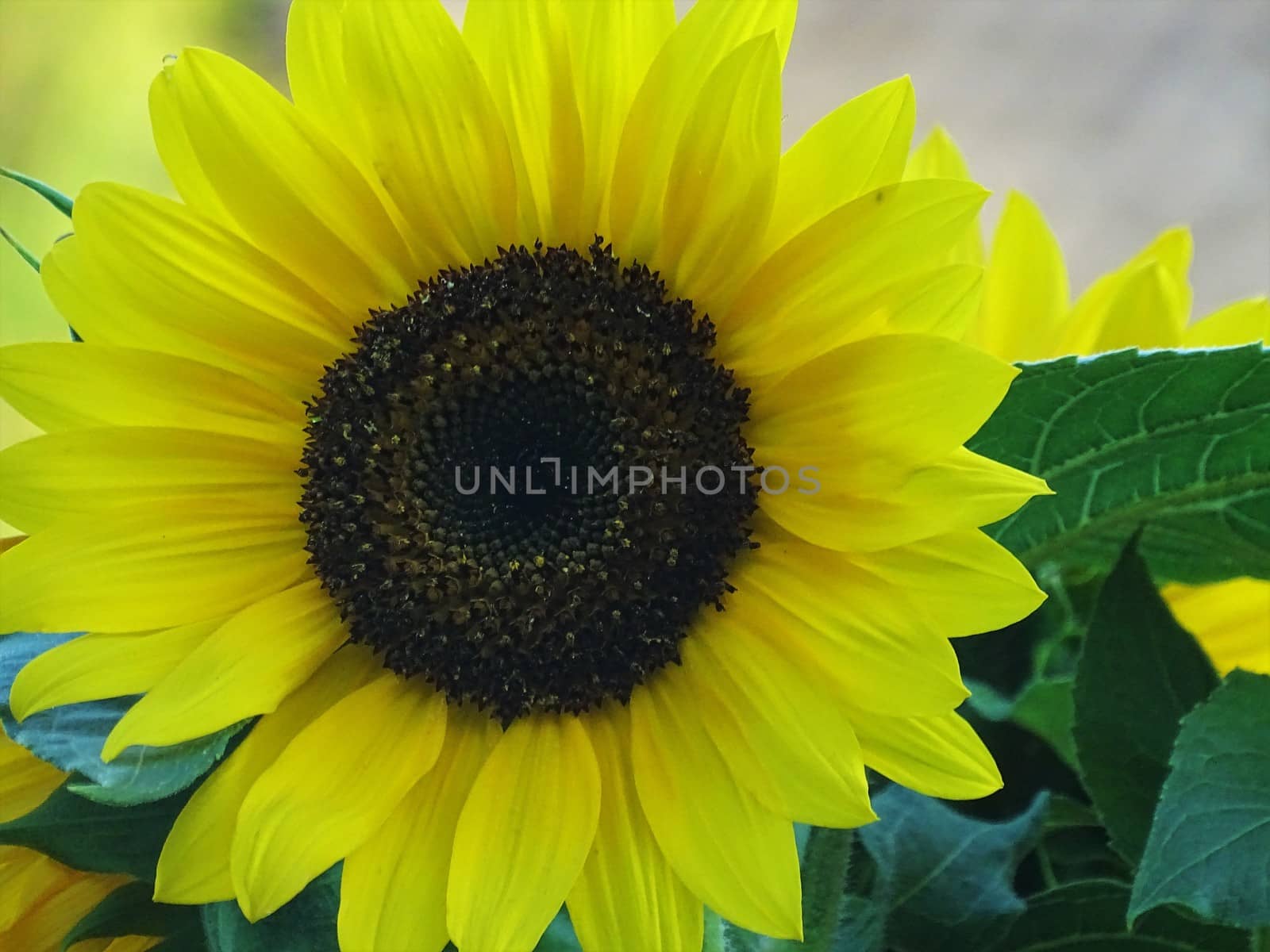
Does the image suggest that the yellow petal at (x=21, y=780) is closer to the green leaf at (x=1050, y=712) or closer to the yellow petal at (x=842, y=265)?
the yellow petal at (x=842, y=265)

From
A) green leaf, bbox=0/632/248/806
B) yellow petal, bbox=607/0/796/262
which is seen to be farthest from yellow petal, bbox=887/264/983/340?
green leaf, bbox=0/632/248/806

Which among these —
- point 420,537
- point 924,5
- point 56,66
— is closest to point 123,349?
point 420,537

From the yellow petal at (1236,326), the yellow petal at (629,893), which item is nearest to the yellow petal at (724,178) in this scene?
the yellow petal at (629,893)

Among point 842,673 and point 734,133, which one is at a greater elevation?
point 734,133

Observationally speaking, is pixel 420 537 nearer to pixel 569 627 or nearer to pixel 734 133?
pixel 569 627

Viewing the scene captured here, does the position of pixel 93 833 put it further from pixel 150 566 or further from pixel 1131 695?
pixel 1131 695

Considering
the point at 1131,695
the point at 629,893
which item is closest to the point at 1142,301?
the point at 1131,695
